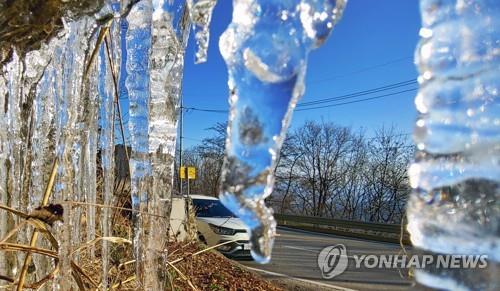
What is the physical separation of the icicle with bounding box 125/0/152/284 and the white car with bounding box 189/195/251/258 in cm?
645

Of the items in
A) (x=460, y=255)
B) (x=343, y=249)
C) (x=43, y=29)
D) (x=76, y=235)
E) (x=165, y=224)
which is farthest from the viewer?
(x=343, y=249)

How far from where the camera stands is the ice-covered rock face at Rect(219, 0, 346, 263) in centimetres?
65

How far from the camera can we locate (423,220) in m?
0.61

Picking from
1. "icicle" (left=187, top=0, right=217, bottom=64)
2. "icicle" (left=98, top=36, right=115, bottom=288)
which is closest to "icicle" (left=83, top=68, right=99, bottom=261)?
"icicle" (left=98, top=36, right=115, bottom=288)

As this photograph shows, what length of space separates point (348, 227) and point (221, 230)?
30.6ft

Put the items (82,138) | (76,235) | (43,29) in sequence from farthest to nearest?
(76,235) < (82,138) < (43,29)

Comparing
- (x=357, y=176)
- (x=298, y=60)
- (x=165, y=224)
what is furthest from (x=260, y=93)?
(x=357, y=176)

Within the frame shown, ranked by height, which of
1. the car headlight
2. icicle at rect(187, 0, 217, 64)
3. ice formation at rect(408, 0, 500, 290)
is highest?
icicle at rect(187, 0, 217, 64)

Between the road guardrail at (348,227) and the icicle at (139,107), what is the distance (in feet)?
36.8

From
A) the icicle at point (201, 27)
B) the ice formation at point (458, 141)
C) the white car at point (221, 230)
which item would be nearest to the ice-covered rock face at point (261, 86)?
the ice formation at point (458, 141)

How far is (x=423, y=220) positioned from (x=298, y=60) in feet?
0.97

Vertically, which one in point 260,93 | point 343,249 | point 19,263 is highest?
point 260,93

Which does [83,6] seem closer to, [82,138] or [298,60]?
[82,138]

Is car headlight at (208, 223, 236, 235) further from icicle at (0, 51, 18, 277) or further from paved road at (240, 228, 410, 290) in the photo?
icicle at (0, 51, 18, 277)
